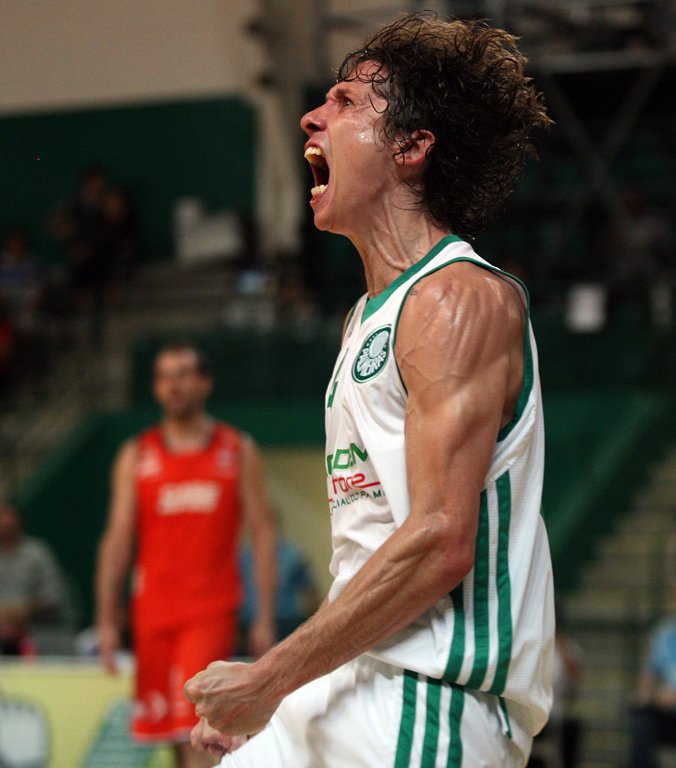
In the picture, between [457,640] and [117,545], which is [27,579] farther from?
[457,640]

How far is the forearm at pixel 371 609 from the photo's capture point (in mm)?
2508

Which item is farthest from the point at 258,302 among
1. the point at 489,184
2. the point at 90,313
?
the point at 489,184

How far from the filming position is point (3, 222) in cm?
1797

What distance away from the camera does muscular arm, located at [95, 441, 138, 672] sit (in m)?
6.97

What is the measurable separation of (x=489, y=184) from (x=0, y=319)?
39.7ft

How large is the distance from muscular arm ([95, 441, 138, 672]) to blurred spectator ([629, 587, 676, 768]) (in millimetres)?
2930

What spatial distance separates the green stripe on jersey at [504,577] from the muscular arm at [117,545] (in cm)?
447

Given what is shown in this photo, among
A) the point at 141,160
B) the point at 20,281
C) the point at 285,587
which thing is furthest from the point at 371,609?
the point at 141,160

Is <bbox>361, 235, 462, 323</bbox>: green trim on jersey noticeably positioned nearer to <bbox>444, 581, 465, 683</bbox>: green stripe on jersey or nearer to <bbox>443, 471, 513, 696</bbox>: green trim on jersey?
<bbox>443, 471, 513, 696</bbox>: green trim on jersey

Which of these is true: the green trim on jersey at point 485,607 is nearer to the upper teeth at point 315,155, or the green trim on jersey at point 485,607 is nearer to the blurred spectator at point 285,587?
the upper teeth at point 315,155

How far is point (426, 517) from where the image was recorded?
251cm

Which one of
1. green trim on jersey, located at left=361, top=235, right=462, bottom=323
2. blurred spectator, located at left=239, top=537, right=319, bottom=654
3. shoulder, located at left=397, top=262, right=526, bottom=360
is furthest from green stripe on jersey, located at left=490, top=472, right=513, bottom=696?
blurred spectator, located at left=239, top=537, right=319, bottom=654

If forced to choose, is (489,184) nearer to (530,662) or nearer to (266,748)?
(530,662)

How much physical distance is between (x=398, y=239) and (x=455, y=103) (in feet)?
0.97
